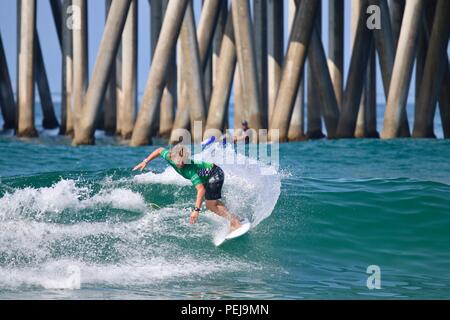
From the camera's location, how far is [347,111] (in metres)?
31.2

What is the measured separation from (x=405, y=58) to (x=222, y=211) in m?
14.3

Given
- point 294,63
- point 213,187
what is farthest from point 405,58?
point 213,187

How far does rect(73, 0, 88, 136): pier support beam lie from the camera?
110 ft

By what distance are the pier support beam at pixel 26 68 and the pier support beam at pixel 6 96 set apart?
120 inches

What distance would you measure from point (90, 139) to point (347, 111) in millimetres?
7024

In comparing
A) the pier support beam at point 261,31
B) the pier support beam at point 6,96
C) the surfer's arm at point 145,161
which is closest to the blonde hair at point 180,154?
the surfer's arm at point 145,161

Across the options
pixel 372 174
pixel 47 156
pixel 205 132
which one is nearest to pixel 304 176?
pixel 372 174

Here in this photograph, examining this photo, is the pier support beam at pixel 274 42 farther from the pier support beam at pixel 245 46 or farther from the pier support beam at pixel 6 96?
the pier support beam at pixel 6 96

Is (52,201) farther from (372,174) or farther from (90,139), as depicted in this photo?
(90,139)

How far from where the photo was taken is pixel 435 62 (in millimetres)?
29312

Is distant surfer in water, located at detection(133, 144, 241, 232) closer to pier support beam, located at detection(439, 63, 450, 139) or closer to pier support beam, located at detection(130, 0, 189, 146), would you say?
pier support beam, located at detection(130, 0, 189, 146)

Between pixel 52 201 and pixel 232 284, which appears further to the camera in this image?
pixel 52 201

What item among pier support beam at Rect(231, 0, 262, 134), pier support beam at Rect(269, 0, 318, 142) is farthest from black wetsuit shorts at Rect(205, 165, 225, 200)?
pier support beam at Rect(269, 0, 318, 142)
